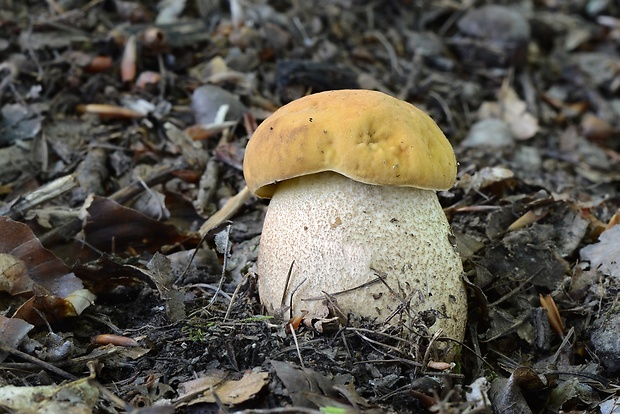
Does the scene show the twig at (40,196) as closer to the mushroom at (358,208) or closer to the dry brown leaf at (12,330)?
the dry brown leaf at (12,330)

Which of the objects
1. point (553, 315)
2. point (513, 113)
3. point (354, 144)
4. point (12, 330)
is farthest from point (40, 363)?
point (513, 113)

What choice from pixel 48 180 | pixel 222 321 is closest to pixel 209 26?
pixel 48 180

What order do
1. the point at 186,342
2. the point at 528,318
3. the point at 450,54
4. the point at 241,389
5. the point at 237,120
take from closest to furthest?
the point at 241,389 < the point at 186,342 < the point at 528,318 < the point at 237,120 < the point at 450,54

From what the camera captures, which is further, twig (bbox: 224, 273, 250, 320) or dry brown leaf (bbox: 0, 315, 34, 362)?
twig (bbox: 224, 273, 250, 320)

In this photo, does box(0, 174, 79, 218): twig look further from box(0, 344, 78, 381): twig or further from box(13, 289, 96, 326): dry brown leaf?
box(0, 344, 78, 381): twig

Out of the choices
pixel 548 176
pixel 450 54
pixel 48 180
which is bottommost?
pixel 548 176

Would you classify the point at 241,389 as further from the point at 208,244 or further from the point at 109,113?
the point at 109,113

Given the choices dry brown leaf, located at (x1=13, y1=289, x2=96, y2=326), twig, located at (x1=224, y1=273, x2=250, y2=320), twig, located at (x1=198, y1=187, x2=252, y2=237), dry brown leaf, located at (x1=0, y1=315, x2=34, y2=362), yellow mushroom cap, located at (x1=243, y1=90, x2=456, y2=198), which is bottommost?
twig, located at (x1=198, y1=187, x2=252, y2=237)

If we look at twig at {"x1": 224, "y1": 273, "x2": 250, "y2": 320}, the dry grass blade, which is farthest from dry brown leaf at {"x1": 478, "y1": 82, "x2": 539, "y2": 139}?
twig at {"x1": 224, "y1": 273, "x2": 250, "y2": 320}
